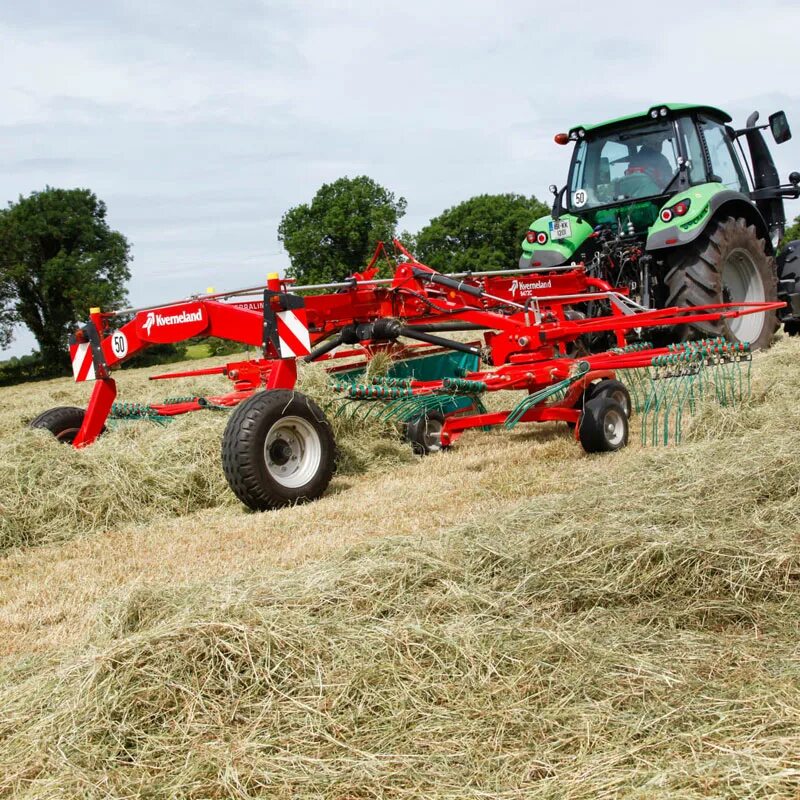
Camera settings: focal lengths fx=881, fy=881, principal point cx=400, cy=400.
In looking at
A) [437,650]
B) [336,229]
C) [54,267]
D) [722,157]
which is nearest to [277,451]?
[437,650]

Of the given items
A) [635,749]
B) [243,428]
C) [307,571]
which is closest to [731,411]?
[243,428]

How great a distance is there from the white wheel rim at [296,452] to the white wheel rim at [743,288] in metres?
4.71

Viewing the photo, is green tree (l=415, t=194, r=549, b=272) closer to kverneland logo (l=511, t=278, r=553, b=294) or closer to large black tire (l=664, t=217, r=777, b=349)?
large black tire (l=664, t=217, r=777, b=349)

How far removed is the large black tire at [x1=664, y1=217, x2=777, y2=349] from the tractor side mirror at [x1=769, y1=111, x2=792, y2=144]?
3.56 feet

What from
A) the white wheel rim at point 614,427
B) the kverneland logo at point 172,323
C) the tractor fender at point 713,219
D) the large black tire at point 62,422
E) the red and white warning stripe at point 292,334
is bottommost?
the white wheel rim at point 614,427

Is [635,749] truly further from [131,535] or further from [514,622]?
[131,535]

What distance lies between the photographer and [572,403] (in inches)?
232

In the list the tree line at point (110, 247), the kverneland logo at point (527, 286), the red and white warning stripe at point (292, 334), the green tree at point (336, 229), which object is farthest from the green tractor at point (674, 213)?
the green tree at point (336, 229)

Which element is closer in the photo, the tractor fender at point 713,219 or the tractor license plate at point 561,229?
the tractor fender at point 713,219

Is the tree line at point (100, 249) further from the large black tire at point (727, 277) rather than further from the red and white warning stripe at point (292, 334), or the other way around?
the red and white warning stripe at point (292, 334)

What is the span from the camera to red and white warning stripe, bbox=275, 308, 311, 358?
4.99 meters

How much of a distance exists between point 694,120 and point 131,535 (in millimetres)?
6227

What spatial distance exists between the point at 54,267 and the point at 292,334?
81.9 feet

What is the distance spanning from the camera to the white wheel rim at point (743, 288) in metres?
8.12
